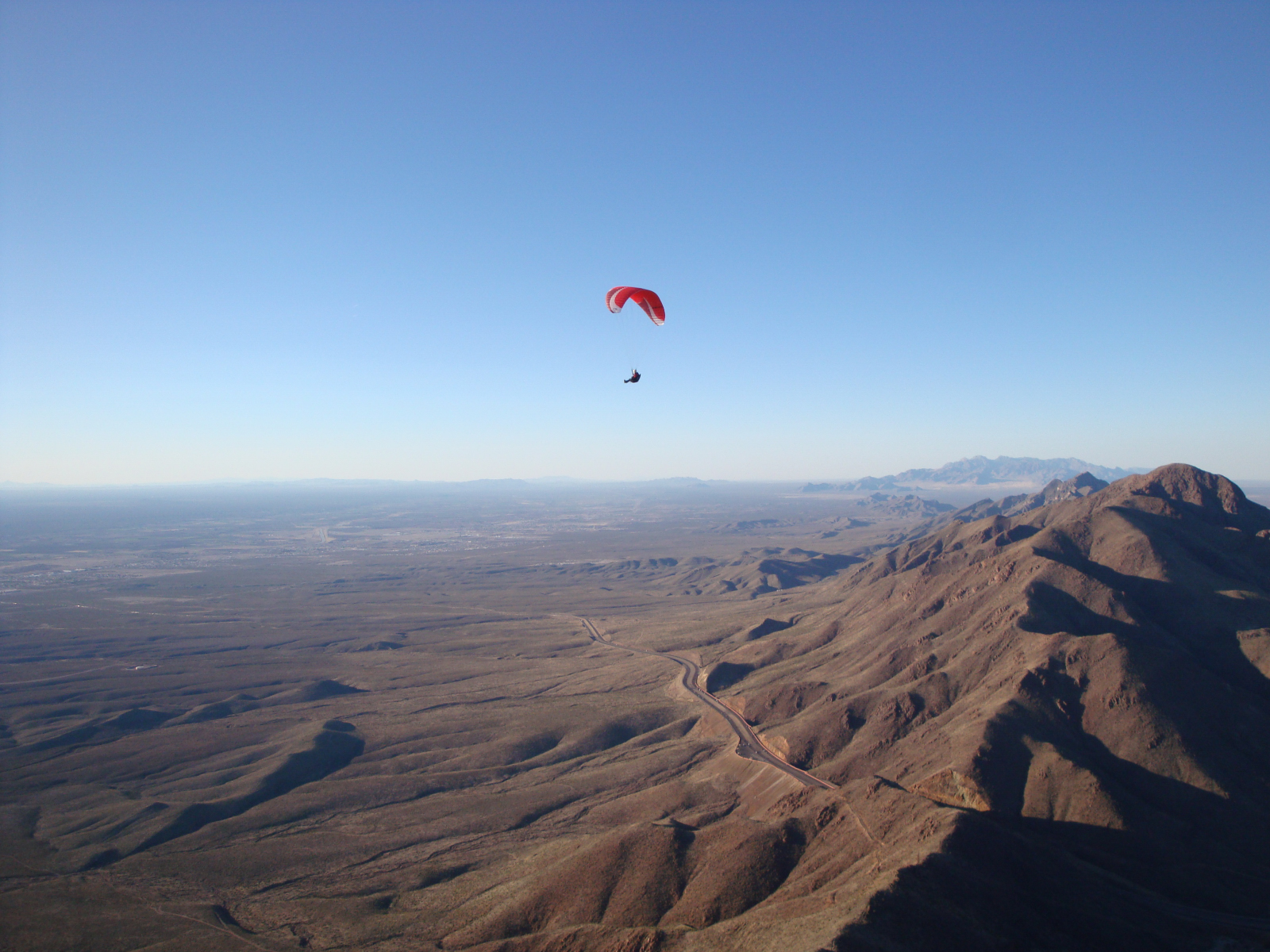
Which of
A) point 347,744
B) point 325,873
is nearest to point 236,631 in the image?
point 347,744

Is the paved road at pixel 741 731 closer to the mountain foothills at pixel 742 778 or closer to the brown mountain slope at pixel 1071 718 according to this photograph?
the mountain foothills at pixel 742 778

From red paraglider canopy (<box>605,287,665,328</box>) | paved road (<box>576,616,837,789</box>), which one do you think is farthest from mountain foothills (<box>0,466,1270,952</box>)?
red paraglider canopy (<box>605,287,665,328</box>)

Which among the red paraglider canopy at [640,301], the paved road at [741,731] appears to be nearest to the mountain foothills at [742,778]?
the paved road at [741,731]

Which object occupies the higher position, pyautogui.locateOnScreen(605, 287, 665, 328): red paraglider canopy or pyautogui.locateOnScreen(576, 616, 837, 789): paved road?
pyautogui.locateOnScreen(605, 287, 665, 328): red paraglider canopy

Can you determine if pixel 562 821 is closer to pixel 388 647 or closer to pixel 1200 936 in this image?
pixel 1200 936

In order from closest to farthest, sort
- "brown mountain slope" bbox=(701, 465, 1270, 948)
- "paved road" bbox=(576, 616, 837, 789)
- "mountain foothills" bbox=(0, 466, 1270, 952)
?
1. "brown mountain slope" bbox=(701, 465, 1270, 948)
2. "mountain foothills" bbox=(0, 466, 1270, 952)
3. "paved road" bbox=(576, 616, 837, 789)

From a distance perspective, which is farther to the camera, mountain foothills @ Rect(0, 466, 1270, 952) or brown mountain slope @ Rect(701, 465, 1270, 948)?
mountain foothills @ Rect(0, 466, 1270, 952)

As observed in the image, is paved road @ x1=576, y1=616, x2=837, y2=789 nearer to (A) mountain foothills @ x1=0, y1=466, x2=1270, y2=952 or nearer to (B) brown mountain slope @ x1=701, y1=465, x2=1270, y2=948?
(A) mountain foothills @ x1=0, y1=466, x2=1270, y2=952
